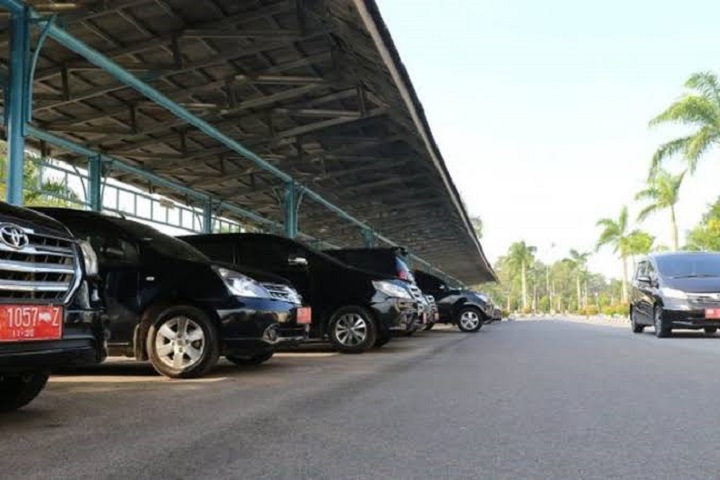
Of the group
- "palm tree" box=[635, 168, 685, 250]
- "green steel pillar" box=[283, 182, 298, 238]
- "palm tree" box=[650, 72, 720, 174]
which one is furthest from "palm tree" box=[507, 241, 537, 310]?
"green steel pillar" box=[283, 182, 298, 238]

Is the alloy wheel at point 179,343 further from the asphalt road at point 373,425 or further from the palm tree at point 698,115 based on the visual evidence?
the palm tree at point 698,115

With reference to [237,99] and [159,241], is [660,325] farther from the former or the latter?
[159,241]

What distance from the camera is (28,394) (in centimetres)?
535

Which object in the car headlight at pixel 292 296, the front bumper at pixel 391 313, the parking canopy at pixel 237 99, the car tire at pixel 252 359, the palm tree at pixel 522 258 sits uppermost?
the palm tree at pixel 522 258

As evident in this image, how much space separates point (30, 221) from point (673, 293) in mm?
12733

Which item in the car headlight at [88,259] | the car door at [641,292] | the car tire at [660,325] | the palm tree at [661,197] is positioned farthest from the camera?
the palm tree at [661,197]

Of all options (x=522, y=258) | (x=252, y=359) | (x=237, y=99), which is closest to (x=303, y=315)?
(x=252, y=359)

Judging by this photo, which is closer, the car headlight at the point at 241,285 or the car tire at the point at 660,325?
the car headlight at the point at 241,285

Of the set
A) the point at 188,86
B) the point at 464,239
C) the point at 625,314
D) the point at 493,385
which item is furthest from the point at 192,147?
the point at 625,314

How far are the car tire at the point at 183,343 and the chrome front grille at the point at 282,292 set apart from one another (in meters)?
0.86

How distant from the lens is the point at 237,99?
13898 mm

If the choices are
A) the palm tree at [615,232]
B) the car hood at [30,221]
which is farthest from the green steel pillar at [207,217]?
the palm tree at [615,232]

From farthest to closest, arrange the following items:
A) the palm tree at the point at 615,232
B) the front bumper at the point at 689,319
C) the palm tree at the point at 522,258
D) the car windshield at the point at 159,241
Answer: the palm tree at the point at 522,258 < the palm tree at the point at 615,232 < the front bumper at the point at 689,319 < the car windshield at the point at 159,241

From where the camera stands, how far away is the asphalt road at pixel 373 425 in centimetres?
383
